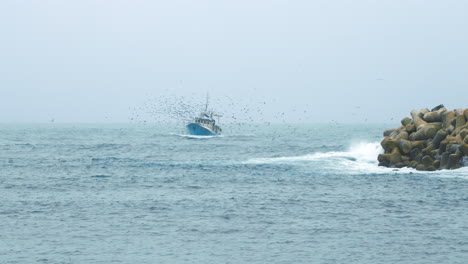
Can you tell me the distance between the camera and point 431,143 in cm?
4272

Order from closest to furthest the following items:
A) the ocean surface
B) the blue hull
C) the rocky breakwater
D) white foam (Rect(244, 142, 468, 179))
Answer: the ocean surface, white foam (Rect(244, 142, 468, 179)), the rocky breakwater, the blue hull

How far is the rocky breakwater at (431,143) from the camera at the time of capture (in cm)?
4059

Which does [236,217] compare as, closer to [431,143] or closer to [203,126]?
[431,143]

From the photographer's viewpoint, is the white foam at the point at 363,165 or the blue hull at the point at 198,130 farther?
the blue hull at the point at 198,130

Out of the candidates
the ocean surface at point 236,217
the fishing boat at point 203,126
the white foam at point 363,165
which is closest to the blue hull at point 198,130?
Result: the fishing boat at point 203,126

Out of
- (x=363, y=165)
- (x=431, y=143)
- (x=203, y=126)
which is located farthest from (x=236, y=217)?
(x=203, y=126)

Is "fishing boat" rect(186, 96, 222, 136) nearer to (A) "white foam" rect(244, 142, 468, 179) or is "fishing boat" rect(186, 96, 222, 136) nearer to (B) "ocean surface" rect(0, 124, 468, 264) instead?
(A) "white foam" rect(244, 142, 468, 179)

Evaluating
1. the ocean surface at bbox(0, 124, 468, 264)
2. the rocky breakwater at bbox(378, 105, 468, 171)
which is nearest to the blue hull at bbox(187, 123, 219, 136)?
the rocky breakwater at bbox(378, 105, 468, 171)

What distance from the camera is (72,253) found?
59.7 feet

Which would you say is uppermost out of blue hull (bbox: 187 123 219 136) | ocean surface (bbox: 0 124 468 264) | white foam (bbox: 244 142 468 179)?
blue hull (bbox: 187 123 219 136)

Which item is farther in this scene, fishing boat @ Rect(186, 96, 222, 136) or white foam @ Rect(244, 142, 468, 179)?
fishing boat @ Rect(186, 96, 222, 136)

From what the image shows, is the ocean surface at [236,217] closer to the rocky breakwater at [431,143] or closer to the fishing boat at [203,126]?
the rocky breakwater at [431,143]

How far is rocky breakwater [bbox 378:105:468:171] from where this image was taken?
40594 mm

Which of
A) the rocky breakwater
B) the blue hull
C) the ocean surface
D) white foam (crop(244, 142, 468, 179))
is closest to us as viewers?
the ocean surface
